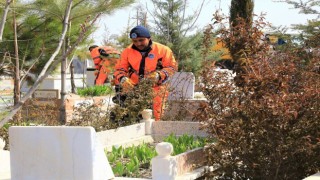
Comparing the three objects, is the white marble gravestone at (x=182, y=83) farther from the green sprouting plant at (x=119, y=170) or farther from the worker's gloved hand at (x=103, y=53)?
the green sprouting plant at (x=119, y=170)

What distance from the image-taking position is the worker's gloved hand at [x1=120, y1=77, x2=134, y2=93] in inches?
335

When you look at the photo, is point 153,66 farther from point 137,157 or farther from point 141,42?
point 137,157

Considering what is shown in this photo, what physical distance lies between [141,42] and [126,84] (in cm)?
74

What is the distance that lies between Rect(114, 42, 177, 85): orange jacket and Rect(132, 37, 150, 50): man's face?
91mm

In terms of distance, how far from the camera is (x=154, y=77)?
8.75 meters

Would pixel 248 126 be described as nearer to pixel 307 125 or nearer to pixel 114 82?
pixel 307 125

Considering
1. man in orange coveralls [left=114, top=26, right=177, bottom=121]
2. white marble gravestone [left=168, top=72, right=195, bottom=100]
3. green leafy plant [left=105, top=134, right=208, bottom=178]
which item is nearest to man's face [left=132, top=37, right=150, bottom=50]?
man in orange coveralls [left=114, top=26, right=177, bottom=121]

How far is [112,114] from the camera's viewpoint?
8.38 m

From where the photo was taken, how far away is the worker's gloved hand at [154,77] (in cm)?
870

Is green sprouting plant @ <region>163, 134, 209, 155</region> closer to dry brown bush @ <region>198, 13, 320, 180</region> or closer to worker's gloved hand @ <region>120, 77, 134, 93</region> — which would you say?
dry brown bush @ <region>198, 13, 320, 180</region>

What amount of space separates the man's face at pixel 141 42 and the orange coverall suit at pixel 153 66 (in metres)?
0.09

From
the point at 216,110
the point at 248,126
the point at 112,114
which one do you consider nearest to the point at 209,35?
the point at 216,110

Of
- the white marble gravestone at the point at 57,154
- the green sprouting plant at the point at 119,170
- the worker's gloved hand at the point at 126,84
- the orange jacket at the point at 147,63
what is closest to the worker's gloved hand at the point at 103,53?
the orange jacket at the point at 147,63

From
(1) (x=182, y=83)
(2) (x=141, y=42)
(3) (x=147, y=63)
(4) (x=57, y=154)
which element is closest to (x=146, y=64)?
(3) (x=147, y=63)
